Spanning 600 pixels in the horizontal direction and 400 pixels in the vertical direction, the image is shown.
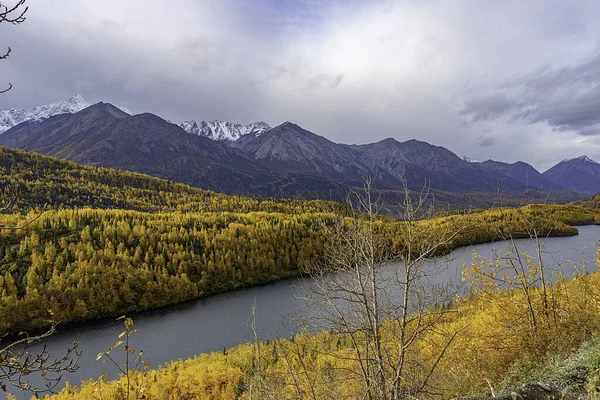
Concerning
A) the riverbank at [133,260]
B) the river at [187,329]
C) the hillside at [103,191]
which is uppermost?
the hillside at [103,191]

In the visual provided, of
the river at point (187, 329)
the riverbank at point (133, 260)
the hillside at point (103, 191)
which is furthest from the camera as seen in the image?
the hillside at point (103, 191)

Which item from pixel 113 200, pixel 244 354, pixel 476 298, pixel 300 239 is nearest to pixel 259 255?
pixel 300 239

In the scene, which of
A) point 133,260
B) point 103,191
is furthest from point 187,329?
point 103,191

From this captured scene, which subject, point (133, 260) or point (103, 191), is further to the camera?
point (103, 191)

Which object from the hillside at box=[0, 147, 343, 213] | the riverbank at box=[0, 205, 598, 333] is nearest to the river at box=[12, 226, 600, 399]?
the riverbank at box=[0, 205, 598, 333]

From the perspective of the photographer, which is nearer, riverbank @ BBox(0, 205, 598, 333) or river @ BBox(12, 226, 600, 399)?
river @ BBox(12, 226, 600, 399)

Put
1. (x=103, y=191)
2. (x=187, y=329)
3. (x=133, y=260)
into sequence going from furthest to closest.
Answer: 1. (x=103, y=191)
2. (x=133, y=260)
3. (x=187, y=329)

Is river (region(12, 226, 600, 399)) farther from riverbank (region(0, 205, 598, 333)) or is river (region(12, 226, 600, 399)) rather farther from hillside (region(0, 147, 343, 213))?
hillside (region(0, 147, 343, 213))

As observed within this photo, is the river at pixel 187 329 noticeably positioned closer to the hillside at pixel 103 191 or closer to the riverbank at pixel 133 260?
the riverbank at pixel 133 260

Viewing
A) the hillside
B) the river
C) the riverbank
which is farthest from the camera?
the hillside

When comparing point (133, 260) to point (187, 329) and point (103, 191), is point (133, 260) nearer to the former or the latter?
point (187, 329)

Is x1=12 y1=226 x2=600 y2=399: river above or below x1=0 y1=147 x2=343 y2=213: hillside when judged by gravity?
below

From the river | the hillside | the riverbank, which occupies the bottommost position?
the river

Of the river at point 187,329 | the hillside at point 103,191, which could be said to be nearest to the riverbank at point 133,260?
the river at point 187,329
